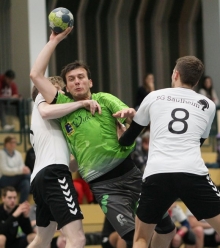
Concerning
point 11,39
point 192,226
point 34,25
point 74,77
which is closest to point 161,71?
point 11,39

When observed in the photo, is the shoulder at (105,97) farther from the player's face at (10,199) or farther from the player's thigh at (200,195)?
the player's face at (10,199)

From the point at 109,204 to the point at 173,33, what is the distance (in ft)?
43.0

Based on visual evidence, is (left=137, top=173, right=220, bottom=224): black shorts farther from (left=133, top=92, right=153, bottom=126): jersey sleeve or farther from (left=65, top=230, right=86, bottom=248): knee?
(left=65, top=230, right=86, bottom=248): knee

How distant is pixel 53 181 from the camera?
6551 mm

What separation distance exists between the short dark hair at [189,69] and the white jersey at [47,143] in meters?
1.21

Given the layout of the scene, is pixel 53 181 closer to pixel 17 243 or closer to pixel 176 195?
pixel 176 195

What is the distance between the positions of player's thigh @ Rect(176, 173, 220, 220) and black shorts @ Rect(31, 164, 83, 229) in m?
0.97

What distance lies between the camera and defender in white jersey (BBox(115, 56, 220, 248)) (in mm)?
5945

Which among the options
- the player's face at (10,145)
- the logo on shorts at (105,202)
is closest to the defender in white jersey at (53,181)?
the logo on shorts at (105,202)

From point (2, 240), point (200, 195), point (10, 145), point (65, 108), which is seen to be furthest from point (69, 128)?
point (10, 145)

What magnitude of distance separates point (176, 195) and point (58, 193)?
40.9 inches

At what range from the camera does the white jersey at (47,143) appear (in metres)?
6.66

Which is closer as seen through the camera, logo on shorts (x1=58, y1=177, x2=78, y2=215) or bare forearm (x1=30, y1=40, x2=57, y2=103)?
logo on shorts (x1=58, y1=177, x2=78, y2=215)

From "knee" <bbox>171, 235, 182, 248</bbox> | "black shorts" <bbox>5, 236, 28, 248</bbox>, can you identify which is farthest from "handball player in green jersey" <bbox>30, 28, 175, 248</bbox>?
"knee" <bbox>171, 235, 182, 248</bbox>
